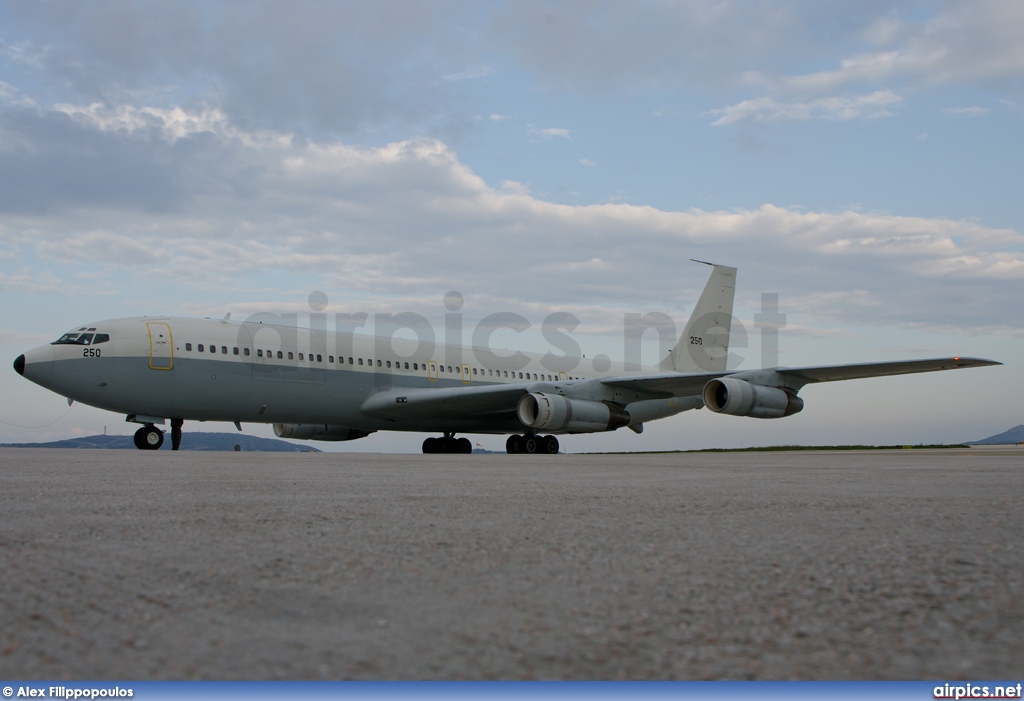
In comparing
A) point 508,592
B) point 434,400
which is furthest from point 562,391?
point 508,592

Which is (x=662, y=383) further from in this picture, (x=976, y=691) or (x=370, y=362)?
(x=976, y=691)

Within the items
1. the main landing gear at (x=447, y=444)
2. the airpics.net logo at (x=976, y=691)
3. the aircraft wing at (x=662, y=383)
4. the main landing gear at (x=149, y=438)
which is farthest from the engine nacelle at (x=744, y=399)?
the airpics.net logo at (x=976, y=691)

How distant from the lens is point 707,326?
1158 inches

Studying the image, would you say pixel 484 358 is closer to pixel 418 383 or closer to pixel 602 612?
pixel 418 383

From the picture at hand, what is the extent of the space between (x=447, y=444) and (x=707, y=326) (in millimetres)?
10697

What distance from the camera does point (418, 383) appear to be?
22359 millimetres

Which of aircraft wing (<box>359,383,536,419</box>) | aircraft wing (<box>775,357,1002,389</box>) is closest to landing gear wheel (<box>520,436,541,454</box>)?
aircraft wing (<box>359,383,536,419</box>)

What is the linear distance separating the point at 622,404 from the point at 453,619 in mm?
20612

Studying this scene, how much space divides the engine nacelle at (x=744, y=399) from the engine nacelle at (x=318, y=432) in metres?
10.4

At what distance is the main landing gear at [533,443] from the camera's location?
22766 mm

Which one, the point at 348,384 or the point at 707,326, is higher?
the point at 707,326

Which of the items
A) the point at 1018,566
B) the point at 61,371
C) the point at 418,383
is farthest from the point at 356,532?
the point at 418,383

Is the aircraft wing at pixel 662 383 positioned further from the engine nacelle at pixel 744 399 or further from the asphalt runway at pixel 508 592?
the asphalt runway at pixel 508 592

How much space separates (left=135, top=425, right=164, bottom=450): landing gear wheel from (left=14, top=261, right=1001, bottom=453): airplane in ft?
0.07
